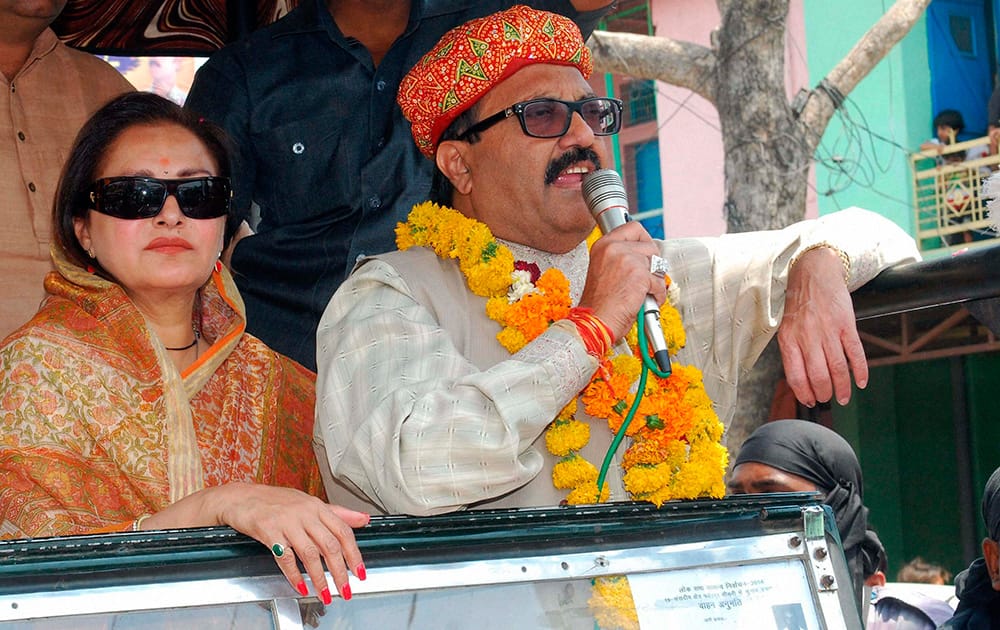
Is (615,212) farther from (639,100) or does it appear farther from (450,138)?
(639,100)

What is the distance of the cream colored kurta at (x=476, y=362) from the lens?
2518mm

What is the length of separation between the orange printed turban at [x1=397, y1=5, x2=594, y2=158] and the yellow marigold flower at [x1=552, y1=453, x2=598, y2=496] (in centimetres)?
94

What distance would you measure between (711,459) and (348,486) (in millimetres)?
745

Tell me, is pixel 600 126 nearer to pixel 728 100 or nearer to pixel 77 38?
pixel 77 38

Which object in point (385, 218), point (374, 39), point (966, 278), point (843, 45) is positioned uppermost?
point (843, 45)

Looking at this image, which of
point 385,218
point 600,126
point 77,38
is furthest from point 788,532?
point 77,38

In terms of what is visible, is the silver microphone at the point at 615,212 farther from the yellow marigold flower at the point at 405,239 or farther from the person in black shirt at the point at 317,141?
the person in black shirt at the point at 317,141

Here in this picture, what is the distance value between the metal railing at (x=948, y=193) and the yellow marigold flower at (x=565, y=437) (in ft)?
33.1

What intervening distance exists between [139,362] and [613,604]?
1311 millimetres

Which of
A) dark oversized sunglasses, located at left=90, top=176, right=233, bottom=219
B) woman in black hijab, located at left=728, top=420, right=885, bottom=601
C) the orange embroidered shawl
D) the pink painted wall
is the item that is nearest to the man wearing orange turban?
the orange embroidered shawl

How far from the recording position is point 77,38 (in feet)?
13.7

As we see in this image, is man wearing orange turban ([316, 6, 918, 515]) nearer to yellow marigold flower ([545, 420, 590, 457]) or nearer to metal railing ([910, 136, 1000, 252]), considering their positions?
yellow marigold flower ([545, 420, 590, 457])

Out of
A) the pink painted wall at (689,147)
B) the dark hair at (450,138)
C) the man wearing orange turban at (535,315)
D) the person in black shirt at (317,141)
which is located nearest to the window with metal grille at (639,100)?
the pink painted wall at (689,147)

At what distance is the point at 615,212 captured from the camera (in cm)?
275
